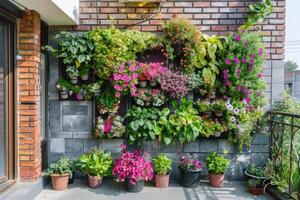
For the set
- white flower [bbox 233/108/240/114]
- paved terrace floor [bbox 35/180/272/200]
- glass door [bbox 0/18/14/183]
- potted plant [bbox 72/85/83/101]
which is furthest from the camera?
potted plant [bbox 72/85/83/101]


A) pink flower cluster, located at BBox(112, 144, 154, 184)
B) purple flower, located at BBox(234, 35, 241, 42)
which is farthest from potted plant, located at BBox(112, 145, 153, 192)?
purple flower, located at BBox(234, 35, 241, 42)

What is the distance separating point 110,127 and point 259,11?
8.08 ft

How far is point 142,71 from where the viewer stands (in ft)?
11.3

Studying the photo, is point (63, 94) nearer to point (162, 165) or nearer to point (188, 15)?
point (162, 165)

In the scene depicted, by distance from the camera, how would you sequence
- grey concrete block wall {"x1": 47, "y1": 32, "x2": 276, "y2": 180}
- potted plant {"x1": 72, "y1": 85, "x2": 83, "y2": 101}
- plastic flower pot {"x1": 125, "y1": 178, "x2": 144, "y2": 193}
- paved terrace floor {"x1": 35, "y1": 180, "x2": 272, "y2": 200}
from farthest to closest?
grey concrete block wall {"x1": 47, "y1": 32, "x2": 276, "y2": 180}
potted plant {"x1": 72, "y1": 85, "x2": 83, "y2": 101}
plastic flower pot {"x1": 125, "y1": 178, "x2": 144, "y2": 193}
paved terrace floor {"x1": 35, "y1": 180, "x2": 272, "y2": 200}

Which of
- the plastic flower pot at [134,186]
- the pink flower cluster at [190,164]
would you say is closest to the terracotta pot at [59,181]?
the plastic flower pot at [134,186]

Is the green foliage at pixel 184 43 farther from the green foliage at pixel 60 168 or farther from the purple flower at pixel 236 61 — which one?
the green foliage at pixel 60 168

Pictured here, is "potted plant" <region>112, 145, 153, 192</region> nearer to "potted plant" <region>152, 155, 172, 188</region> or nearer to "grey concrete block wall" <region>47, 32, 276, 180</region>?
"potted plant" <region>152, 155, 172, 188</region>

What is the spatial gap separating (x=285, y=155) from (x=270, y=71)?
1.15m

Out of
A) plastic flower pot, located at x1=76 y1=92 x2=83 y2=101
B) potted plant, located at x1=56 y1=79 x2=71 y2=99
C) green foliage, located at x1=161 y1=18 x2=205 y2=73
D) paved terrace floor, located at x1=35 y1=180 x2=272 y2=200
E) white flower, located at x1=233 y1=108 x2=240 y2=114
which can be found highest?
green foliage, located at x1=161 y1=18 x2=205 y2=73

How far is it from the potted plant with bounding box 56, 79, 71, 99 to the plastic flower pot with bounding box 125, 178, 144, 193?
138cm

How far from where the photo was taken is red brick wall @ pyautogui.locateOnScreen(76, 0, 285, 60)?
12.0 ft

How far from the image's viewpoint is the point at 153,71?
3.40m

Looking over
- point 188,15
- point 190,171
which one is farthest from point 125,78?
point 190,171
